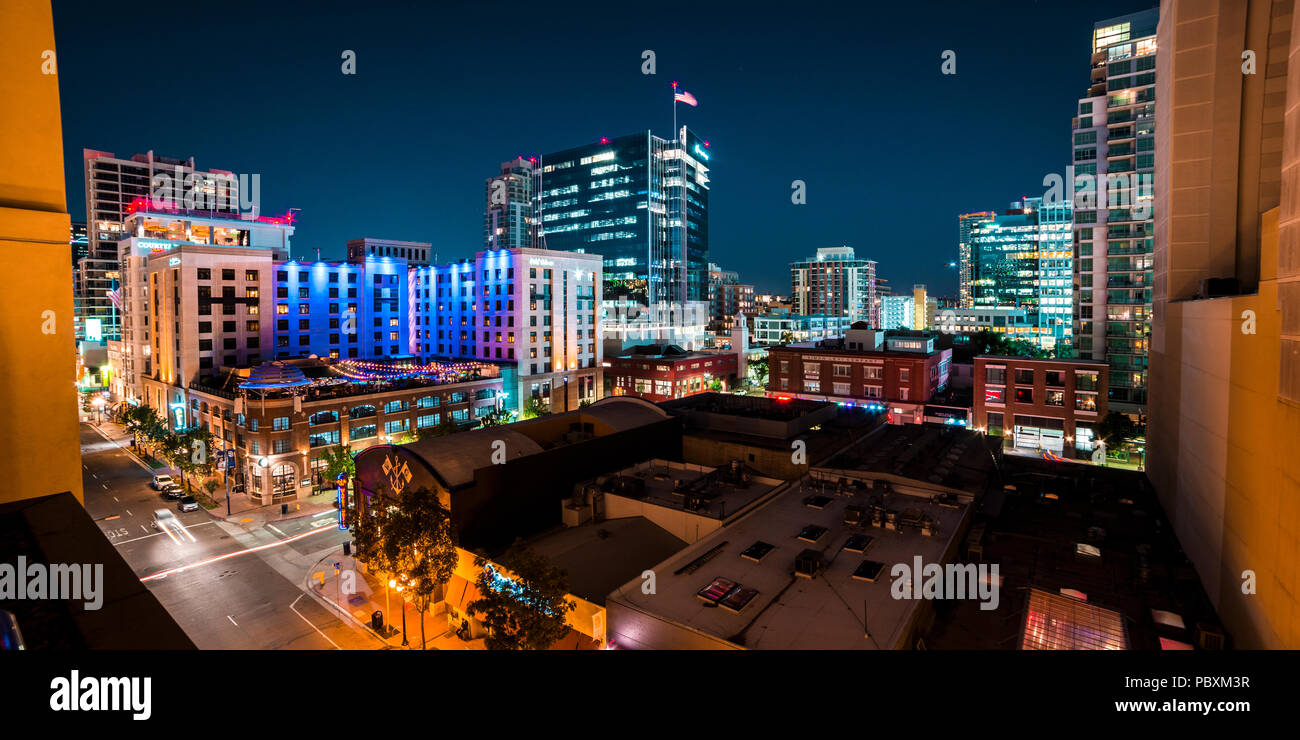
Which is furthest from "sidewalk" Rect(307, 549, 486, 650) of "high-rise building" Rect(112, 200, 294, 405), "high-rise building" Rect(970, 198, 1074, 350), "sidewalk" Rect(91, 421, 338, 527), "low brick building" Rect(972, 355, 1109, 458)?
"high-rise building" Rect(970, 198, 1074, 350)

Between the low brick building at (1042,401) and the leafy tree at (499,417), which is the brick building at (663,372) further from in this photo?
the low brick building at (1042,401)

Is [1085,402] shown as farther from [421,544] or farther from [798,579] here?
[421,544]

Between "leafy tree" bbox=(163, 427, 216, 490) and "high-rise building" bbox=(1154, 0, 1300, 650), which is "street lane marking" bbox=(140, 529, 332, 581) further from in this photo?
"high-rise building" bbox=(1154, 0, 1300, 650)

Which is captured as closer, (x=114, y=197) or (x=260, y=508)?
(x=260, y=508)

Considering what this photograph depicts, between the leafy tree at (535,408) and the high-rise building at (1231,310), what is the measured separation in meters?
56.5

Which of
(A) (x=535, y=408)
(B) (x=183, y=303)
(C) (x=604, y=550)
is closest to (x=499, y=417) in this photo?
(A) (x=535, y=408)

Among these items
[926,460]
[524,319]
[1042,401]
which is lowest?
[926,460]

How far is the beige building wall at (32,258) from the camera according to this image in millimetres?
6504

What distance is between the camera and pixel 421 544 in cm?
2533

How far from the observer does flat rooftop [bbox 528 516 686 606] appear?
25.0 metres

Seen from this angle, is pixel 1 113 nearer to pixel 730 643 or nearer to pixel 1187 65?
pixel 730 643

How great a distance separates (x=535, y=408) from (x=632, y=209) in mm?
70666

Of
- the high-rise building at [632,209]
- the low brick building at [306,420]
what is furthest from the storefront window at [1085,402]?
the high-rise building at [632,209]
